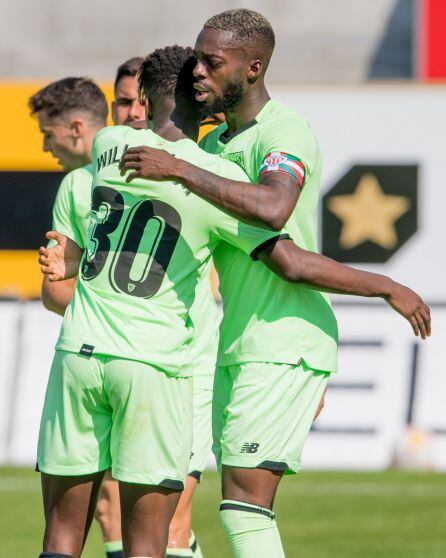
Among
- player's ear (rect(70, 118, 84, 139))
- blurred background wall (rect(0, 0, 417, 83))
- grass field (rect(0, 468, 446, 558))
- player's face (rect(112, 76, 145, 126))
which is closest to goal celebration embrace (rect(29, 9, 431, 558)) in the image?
player's face (rect(112, 76, 145, 126))

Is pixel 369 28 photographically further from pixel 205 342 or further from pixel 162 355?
pixel 162 355

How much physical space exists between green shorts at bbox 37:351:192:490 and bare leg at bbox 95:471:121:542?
154 centimetres

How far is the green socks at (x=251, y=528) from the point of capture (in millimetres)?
4074

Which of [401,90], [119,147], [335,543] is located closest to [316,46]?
[401,90]

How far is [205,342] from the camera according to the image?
16.9 ft

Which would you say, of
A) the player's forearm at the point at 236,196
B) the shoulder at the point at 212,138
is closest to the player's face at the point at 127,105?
the shoulder at the point at 212,138

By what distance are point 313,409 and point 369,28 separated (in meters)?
11.9

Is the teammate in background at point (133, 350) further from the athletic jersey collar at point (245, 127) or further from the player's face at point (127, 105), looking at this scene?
the player's face at point (127, 105)

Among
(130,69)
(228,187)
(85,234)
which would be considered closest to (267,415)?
(228,187)

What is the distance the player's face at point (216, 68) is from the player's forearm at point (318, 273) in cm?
51

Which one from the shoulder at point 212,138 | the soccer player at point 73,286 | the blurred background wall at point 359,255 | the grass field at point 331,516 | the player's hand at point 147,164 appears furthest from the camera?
the blurred background wall at point 359,255

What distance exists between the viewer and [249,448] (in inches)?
162

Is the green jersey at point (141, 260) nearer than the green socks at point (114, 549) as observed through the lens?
Yes

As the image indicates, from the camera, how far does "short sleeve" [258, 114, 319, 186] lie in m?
3.93
